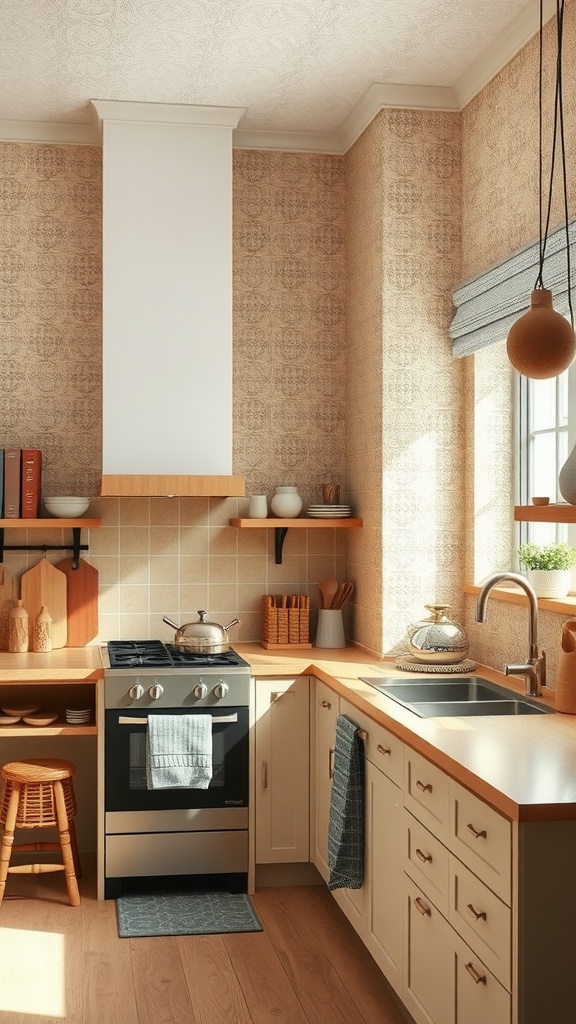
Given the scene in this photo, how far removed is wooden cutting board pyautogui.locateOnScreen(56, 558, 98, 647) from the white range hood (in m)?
0.52

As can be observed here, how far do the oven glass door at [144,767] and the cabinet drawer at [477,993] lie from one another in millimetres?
1588

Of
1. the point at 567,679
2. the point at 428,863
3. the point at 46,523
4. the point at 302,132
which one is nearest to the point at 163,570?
the point at 46,523

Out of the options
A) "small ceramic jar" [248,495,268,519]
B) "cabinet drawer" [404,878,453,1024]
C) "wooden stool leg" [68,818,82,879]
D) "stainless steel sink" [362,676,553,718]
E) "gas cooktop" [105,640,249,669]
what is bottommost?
"wooden stool leg" [68,818,82,879]

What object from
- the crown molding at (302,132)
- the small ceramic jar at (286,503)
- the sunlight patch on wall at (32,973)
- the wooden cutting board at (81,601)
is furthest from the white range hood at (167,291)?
the sunlight patch on wall at (32,973)

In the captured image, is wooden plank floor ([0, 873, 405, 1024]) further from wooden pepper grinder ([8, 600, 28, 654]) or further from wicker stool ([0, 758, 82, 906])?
wooden pepper grinder ([8, 600, 28, 654])

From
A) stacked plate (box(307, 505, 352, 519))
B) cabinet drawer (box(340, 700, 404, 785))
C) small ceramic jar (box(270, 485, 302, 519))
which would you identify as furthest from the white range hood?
cabinet drawer (box(340, 700, 404, 785))

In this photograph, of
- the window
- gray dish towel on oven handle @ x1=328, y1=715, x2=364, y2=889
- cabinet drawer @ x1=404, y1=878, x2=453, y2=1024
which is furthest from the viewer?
the window

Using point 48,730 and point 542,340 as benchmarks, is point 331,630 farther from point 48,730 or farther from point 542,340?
point 542,340

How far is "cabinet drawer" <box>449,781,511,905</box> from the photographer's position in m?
2.12

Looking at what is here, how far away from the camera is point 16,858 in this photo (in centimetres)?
427

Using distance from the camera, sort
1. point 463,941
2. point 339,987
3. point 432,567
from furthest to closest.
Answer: point 432,567, point 339,987, point 463,941

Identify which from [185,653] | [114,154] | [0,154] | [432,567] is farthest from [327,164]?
[185,653]

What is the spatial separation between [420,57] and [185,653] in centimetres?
231

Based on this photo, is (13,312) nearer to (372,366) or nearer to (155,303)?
(155,303)
